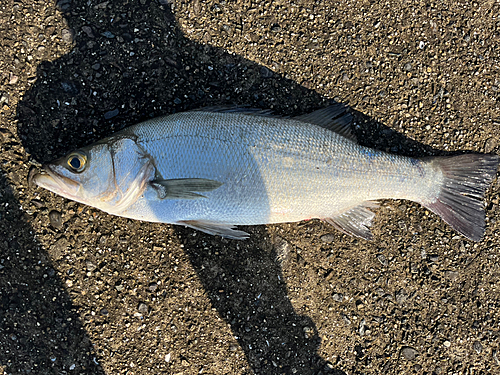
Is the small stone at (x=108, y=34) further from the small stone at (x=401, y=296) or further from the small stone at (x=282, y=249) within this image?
the small stone at (x=401, y=296)

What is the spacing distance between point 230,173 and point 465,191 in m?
2.15

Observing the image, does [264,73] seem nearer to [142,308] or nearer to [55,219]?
[55,219]

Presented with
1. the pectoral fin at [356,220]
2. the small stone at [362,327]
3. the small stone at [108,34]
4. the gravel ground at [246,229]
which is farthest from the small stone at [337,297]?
the small stone at [108,34]

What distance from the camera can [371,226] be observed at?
3029 millimetres

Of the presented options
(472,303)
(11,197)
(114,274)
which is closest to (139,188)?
(114,274)

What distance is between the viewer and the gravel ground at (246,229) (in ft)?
9.23

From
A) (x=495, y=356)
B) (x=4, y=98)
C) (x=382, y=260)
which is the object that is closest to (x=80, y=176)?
(x=4, y=98)

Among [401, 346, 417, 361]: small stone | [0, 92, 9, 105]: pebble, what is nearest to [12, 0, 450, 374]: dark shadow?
[0, 92, 9, 105]: pebble

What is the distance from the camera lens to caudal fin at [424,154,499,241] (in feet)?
9.27

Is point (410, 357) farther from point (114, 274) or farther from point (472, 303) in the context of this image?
point (114, 274)

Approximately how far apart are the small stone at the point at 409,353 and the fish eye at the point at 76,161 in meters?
3.33

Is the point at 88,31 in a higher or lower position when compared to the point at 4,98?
higher

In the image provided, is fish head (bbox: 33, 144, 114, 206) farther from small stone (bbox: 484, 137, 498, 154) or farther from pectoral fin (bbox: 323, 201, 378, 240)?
small stone (bbox: 484, 137, 498, 154)

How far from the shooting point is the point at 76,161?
2518 millimetres
